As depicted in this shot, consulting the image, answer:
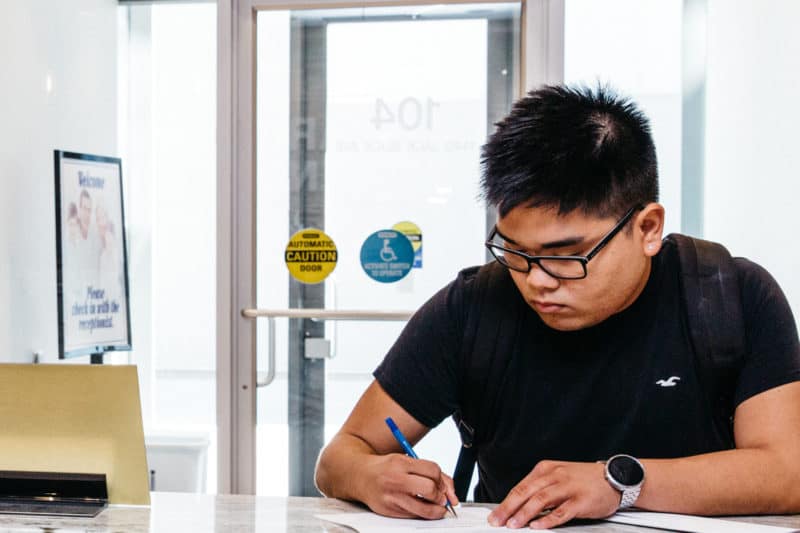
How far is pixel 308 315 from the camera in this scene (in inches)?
114

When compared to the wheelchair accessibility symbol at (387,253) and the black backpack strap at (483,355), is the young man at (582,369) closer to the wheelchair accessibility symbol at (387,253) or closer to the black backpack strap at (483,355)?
the black backpack strap at (483,355)

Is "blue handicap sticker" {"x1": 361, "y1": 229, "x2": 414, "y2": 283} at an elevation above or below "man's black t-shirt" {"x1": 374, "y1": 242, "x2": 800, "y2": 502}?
above

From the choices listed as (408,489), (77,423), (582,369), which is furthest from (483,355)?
(77,423)

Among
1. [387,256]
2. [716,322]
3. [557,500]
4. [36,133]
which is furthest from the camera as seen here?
[387,256]

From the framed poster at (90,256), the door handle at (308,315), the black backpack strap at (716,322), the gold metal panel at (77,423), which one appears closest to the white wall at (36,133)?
the framed poster at (90,256)

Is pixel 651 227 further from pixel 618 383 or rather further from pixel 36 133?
pixel 36 133

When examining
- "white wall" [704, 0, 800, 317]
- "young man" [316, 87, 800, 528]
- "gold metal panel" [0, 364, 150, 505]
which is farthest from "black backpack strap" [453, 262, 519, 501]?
"white wall" [704, 0, 800, 317]

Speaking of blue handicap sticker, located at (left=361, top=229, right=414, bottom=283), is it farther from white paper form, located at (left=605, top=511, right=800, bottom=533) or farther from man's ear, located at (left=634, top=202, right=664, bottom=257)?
white paper form, located at (left=605, top=511, right=800, bottom=533)

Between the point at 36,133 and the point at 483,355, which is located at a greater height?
the point at 36,133

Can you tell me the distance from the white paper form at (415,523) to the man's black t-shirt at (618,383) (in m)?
0.22

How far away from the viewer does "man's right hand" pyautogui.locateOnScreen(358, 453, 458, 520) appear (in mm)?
1069

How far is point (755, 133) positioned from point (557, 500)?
189 cm

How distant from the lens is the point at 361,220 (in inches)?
113

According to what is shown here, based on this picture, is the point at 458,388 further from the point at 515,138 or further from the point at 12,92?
the point at 12,92
